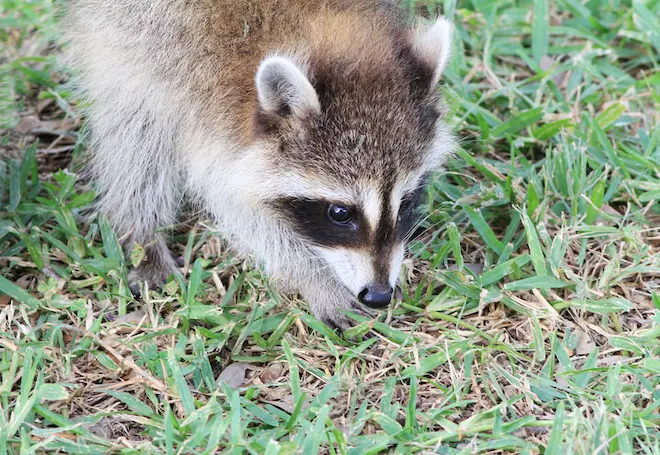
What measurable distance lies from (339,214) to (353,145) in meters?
0.30

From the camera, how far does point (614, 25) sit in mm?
5504

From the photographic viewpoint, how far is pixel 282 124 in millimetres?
3629

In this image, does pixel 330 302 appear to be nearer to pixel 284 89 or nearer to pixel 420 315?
pixel 420 315

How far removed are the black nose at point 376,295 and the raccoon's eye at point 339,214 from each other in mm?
305

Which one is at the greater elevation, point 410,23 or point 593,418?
point 410,23

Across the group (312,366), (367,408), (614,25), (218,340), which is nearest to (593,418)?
(367,408)

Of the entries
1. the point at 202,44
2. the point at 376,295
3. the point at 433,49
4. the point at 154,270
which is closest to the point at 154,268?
the point at 154,270

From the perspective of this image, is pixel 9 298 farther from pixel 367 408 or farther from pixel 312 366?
pixel 367 408

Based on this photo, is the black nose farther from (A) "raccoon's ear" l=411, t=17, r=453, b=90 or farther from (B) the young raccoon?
(A) "raccoon's ear" l=411, t=17, r=453, b=90

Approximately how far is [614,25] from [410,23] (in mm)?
1902

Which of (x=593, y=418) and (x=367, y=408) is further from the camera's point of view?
(x=367, y=408)

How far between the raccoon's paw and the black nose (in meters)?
1.07

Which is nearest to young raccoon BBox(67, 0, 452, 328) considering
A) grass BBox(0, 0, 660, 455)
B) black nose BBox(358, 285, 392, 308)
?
black nose BBox(358, 285, 392, 308)

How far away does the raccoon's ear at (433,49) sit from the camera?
3820 millimetres
